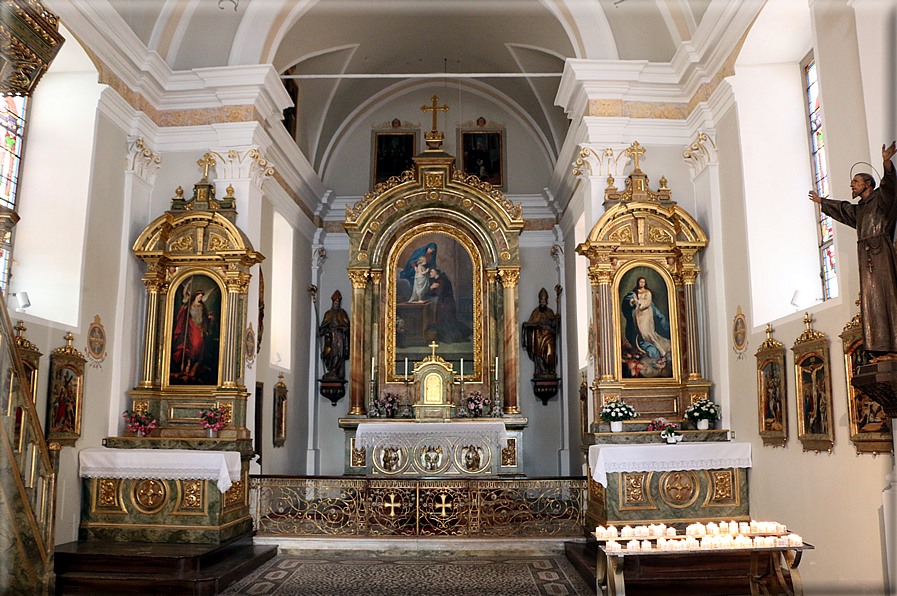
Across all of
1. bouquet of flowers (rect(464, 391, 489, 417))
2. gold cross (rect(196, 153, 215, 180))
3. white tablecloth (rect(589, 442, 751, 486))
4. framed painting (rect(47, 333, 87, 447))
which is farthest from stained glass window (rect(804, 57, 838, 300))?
framed painting (rect(47, 333, 87, 447))

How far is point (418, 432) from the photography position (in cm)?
1169

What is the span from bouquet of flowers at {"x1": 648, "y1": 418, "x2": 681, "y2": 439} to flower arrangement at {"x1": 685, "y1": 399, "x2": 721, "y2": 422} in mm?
244

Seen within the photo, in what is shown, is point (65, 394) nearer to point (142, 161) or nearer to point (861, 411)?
point (142, 161)

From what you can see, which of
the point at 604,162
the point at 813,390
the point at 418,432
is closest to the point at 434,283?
the point at 418,432

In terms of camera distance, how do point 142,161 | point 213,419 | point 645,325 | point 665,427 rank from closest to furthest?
point 665,427
point 213,419
point 645,325
point 142,161

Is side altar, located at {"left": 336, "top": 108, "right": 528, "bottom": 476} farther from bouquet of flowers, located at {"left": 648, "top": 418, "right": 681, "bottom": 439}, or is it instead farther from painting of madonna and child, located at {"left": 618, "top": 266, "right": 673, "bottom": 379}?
bouquet of flowers, located at {"left": 648, "top": 418, "right": 681, "bottom": 439}

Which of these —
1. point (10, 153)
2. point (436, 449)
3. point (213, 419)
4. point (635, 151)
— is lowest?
point (436, 449)

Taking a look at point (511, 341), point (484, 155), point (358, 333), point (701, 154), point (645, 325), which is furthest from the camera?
point (484, 155)

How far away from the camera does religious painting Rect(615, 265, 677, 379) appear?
369 inches

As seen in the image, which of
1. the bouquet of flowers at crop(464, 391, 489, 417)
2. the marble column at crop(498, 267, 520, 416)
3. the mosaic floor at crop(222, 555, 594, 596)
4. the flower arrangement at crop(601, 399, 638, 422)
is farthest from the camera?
the marble column at crop(498, 267, 520, 416)

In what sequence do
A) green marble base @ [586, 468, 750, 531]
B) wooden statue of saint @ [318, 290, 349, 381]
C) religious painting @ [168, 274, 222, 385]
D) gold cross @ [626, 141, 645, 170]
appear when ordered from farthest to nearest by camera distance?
wooden statue of saint @ [318, 290, 349, 381] < gold cross @ [626, 141, 645, 170] < religious painting @ [168, 274, 222, 385] < green marble base @ [586, 468, 750, 531]

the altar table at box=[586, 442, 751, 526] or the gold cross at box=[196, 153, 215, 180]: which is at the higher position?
the gold cross at box=[196, 153, 215, 180]

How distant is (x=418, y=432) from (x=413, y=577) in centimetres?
422

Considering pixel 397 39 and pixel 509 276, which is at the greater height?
pixel 397 39
